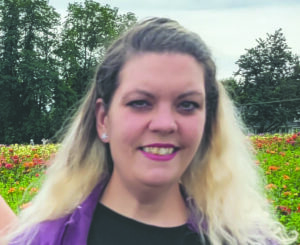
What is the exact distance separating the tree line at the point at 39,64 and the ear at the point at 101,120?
34.0 m

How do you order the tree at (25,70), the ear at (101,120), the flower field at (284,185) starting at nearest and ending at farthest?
the ear at (101,120) < the flower field at (284,185) < the tree at (25,70)

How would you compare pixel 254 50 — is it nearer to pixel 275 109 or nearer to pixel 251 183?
pixel 275 109

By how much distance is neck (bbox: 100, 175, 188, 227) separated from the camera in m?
1.85

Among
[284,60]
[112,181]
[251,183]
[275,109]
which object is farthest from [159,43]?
[284,60]

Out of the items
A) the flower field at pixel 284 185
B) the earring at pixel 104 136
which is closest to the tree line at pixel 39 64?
the flower field at pixel 284 185

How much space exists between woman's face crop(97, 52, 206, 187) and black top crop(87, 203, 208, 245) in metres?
0.15

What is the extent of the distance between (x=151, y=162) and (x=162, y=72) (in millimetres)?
285

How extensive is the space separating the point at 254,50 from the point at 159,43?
2004 inches

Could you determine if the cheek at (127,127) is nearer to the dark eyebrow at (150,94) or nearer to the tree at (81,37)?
the dark eyebrow at (150,94)

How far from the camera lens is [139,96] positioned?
174 cm

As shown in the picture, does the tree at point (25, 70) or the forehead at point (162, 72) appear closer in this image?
the forehead at point (162, 72)

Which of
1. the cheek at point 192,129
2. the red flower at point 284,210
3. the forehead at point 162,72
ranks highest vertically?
the forehead at point 162,72

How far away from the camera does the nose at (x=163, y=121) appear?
170 cm

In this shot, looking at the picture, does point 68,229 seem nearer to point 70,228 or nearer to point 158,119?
point 70,228
